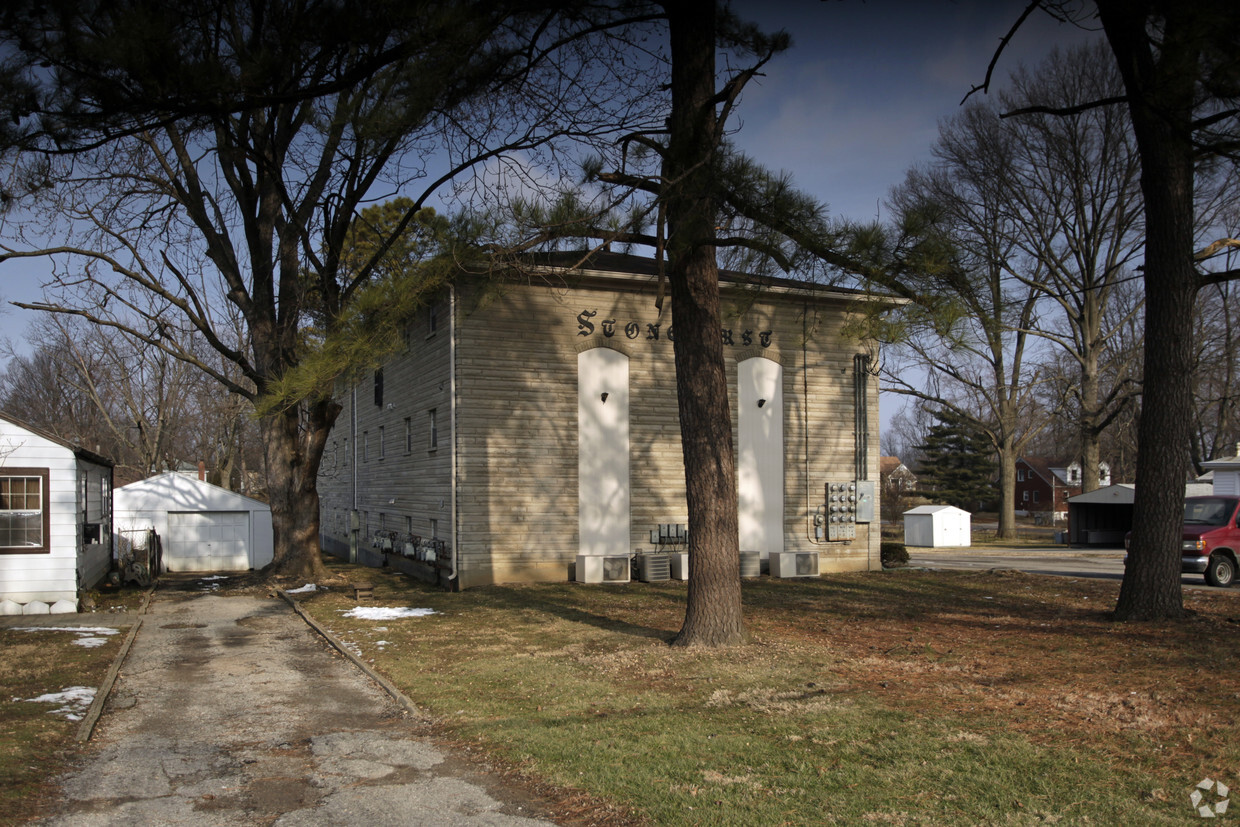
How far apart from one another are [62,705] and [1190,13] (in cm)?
1225

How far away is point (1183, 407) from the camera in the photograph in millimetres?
11523

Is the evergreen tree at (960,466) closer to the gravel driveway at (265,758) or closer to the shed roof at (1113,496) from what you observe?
the shed roof at (1113,496)

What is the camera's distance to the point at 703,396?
10.4 metres

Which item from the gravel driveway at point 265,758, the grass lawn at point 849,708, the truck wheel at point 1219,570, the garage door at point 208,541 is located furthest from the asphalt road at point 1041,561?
the garage door at point 208,541

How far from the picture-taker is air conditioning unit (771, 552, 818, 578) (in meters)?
20.2

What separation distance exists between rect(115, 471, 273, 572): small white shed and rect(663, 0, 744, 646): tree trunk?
21200 mm

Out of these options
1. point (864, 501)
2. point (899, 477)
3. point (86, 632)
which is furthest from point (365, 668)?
point (899, 477)

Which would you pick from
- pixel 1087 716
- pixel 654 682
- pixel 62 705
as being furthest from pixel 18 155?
pixel 1087 716

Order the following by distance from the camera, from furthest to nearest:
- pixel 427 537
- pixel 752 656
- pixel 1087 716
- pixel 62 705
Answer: pixel 427 537, pixel 752 656, pixel 62 705, pixel 1087 716

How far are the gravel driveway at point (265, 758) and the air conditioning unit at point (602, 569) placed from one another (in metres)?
8.58

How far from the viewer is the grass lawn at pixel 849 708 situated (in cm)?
526

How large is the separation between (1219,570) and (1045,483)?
229 ft

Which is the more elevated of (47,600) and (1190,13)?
(1190,13)

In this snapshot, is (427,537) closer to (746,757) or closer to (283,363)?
(283,363)
